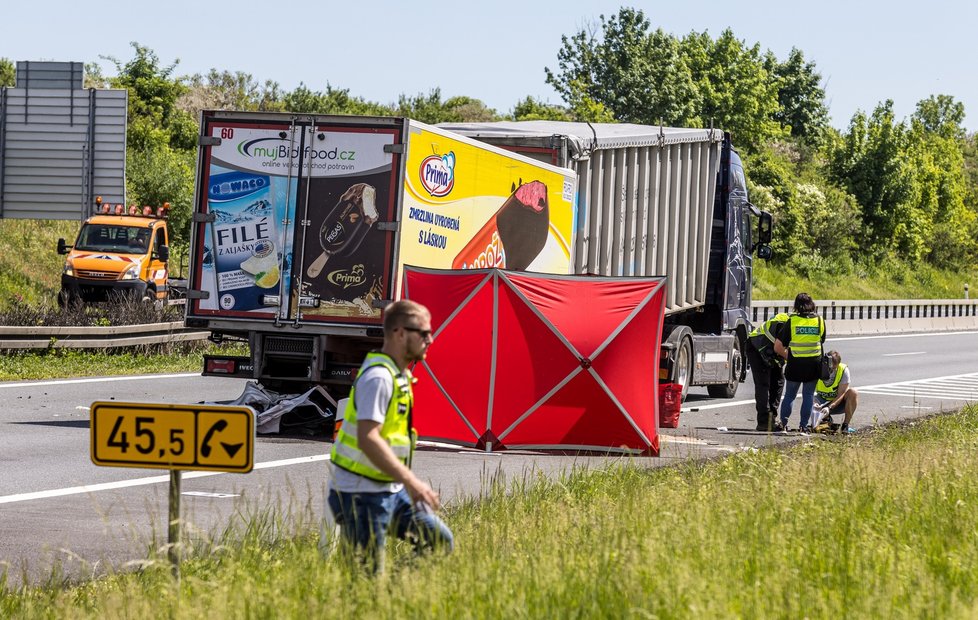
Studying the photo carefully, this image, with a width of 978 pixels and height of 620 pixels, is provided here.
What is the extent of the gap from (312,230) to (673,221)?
7.50 metres

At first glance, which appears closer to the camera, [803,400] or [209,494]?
[209,494]

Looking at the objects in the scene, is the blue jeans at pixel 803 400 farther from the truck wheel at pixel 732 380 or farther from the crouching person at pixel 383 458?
the crouching person at pixel 383 458

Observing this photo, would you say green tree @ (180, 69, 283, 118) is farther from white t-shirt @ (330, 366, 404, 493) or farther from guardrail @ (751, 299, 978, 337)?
white t-shirt @ (330, 366, 404, 493)

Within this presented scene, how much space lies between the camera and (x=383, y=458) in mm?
5906

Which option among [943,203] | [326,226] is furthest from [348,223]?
[943,203]

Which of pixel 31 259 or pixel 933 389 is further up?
pixel 31 259

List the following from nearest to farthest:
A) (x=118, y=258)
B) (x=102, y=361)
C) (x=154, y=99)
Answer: (x=102, y=361), (x=118, y=258), (x=154, y=99)

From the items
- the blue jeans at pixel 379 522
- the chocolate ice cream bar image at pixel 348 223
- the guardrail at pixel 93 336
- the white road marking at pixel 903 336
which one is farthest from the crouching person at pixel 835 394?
the white road marking at pixel 903 336

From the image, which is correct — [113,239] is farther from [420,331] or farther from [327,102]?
[327,102]

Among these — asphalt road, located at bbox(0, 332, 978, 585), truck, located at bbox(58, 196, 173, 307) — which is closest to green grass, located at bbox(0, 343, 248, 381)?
asphalt road, located at bbox(0, 332, 978, 585)

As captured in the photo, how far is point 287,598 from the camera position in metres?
5.92

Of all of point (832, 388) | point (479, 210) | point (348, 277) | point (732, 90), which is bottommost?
point (832, 388)

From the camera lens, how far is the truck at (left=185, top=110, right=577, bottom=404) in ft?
48.3

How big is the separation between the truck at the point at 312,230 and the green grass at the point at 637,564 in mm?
4941
